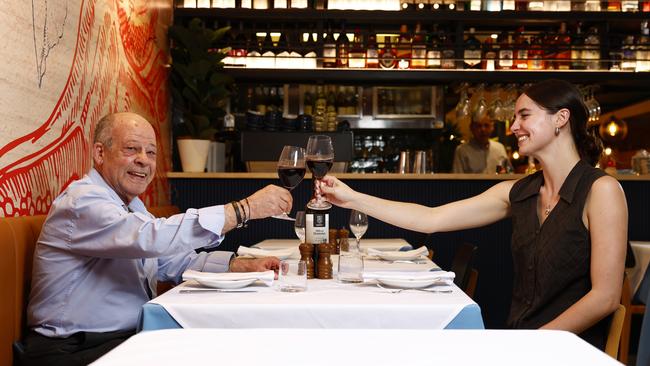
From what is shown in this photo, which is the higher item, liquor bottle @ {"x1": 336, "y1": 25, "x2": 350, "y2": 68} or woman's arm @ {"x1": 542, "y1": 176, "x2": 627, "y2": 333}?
liquor bottle @ {"x1": 336, "y1": 25, "x2": 350, "y2": 68}

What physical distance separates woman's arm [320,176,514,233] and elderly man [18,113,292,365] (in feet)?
1.46

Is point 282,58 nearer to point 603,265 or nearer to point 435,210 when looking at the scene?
point 435,210

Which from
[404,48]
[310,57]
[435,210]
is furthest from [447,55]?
[435,210]

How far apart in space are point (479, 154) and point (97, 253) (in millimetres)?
5437

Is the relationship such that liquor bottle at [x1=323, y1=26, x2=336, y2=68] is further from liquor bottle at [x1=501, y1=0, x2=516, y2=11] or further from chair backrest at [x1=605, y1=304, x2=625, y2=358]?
chair backrest at [x1=605, y1=304, x2=625, y2=358]

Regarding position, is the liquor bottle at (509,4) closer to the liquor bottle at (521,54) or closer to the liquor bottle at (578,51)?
the liquor bottle at (521,54)

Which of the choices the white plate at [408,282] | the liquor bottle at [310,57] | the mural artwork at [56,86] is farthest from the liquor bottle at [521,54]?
the white plate at [408,282]

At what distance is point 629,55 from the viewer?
6.38m

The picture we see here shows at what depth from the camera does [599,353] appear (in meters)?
1.18

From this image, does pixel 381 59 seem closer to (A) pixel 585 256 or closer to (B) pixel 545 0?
(B) pixel 545 0

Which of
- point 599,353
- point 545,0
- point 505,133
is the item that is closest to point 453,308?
point 599,353

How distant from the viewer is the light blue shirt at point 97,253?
2.18 m

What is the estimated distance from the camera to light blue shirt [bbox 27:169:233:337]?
218 cm

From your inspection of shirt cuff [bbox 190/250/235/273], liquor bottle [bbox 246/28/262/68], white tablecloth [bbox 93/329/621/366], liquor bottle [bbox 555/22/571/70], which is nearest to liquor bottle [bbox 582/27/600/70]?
liquor bottle [bbox 555/22/571/70]
